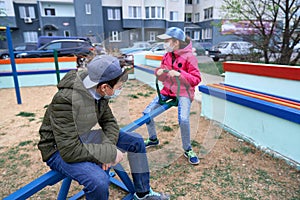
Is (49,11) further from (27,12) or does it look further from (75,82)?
(75,82)

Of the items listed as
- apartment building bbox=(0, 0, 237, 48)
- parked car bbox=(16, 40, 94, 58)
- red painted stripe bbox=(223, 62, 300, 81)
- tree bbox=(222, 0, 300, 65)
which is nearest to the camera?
red painted stripe bbox=(223, 62, 300, 81)

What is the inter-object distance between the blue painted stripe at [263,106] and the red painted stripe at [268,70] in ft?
1.38

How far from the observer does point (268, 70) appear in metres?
2.73

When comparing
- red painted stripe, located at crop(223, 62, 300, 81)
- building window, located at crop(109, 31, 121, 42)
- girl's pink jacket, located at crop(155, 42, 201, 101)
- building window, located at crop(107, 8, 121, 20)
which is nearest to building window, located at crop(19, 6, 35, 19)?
building window, located at crop(107, 8, 121, 20)

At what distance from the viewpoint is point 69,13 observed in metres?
22.7

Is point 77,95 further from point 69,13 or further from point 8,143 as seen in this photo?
point 69,13

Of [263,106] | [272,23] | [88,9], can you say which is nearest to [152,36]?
[263,106]

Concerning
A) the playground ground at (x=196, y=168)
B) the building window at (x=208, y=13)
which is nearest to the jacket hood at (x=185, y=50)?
the playground ground at (x=196, y=168)

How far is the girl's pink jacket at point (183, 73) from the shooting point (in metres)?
1.87

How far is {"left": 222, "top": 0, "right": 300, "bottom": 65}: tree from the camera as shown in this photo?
5449 millimetres

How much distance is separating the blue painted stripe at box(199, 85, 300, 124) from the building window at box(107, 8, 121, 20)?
21.4m

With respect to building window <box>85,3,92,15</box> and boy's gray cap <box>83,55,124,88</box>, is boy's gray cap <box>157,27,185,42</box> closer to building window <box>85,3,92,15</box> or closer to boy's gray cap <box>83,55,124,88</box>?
boy's gray cap <box>83,55,124,88</box>

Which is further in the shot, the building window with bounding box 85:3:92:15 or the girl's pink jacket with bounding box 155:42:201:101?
the building window with bounding box 85:3:92:15

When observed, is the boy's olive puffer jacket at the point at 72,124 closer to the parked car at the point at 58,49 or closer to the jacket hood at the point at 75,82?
the jacket hood at the point at 75,82
